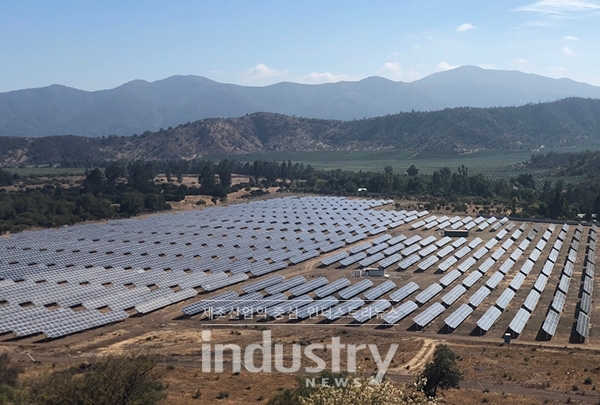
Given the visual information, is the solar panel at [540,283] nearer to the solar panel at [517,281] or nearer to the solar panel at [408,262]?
the solar panel at [517,281]

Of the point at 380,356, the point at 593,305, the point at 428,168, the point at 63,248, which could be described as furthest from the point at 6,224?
the point at 428,168

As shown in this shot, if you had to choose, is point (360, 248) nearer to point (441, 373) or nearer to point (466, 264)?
point (466, 264)

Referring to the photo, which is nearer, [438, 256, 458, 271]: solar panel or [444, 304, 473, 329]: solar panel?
[444, 304, 473, 329]: solar panel

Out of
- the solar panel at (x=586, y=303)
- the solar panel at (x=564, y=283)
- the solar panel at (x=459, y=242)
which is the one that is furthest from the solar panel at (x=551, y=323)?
the solar panel at (x=459, y=242)

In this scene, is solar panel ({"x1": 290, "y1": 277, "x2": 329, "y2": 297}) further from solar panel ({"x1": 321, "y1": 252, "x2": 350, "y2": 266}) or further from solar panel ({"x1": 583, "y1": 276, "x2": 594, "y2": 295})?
solar panel ({"x1": 583, "y1": 276, "x2": 594, "y2": 295})

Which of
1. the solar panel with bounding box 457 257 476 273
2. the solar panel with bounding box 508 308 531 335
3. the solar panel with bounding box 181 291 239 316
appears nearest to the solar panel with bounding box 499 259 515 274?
the solar panel with bounding box 457 257 476 273

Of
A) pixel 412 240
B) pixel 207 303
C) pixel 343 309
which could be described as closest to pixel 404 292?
pixel 343 309
